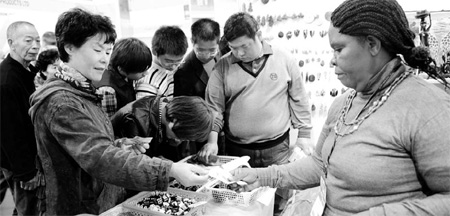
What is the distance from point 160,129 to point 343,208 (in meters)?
0.99

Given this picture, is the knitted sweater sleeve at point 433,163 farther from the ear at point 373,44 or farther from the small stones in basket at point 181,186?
the small stones in basket at point 181,186

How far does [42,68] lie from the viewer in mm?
2227

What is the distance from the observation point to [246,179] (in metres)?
1.46

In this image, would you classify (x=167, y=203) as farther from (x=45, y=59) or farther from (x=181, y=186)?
(x=45, y=59)

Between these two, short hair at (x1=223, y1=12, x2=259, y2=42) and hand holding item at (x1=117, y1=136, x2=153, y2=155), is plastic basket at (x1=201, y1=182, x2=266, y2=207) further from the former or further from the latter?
short hair at (x1=223, y1=12, x2=259, y2=42)

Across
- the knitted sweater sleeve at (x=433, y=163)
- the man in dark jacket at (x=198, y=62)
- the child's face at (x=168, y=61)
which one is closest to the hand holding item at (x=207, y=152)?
the man in dark jacket at (x=198, y=62)

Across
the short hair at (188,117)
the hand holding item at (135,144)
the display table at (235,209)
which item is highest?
the short hair at (188,117)

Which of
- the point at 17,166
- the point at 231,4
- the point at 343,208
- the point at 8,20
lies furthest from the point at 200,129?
the point at 231,4

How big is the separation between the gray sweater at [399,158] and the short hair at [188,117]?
2.31 ft

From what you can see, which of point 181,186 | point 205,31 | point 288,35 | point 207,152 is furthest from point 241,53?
point 288,35

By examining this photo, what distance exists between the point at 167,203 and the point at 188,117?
1.33 feet

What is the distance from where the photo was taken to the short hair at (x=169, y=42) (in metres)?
2.18

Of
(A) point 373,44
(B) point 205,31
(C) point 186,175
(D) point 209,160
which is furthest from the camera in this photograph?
(B) point 205,31

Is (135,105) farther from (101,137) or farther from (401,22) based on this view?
(401,22)
